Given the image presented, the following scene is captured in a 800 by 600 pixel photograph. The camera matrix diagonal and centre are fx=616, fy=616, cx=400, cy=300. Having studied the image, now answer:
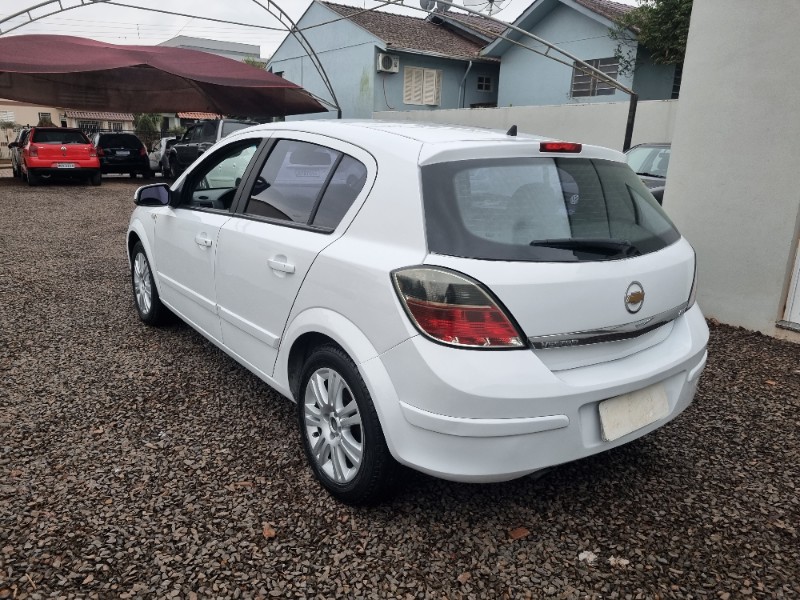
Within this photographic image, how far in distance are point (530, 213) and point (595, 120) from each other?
11.9 metres

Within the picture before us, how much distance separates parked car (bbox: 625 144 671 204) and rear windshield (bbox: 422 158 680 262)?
6449mm

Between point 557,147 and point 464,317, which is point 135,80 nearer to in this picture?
point 557,147

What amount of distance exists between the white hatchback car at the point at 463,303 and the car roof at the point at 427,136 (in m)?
0.01

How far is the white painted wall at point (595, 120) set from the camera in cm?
1205

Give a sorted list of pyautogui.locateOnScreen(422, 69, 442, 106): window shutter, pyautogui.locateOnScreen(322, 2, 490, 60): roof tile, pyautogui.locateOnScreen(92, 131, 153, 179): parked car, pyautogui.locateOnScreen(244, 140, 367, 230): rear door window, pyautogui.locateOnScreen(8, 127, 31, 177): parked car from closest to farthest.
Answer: pyautogui.locateOnScreen(244, 140, 367, 230): rear door window < pyautogui.locateOnScreen(8, 127, 31, 177): parked car < pyautogui.locateOnScreen(92, 131, 153, 179): parked car < pyautogui.locateOnScreen(322, 2, 490, 60): roof tile < pyautogui.locateOnScreen(422, 69, 442, 106): window shutter

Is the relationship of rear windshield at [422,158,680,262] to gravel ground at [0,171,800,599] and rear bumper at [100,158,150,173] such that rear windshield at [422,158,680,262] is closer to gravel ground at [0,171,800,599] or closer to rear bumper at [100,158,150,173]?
gravel ground at [0,171,800,599]

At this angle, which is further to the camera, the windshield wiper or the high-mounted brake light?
the high-mounted brake light

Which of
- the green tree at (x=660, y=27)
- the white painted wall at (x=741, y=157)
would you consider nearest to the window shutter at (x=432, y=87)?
the green tree at (x=660, y=27)

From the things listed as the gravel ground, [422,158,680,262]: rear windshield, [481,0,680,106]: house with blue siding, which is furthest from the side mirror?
[481,0,680,106]: house with blue siding

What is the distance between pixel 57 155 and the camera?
1622cm

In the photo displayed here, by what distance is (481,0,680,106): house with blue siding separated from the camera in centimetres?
1836

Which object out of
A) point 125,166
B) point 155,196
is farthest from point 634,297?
point 125,166

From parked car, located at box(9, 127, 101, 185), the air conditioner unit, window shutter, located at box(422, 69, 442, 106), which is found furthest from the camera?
window shutter, located at box(422, 69, 442, 106)

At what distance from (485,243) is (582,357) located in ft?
1.77
